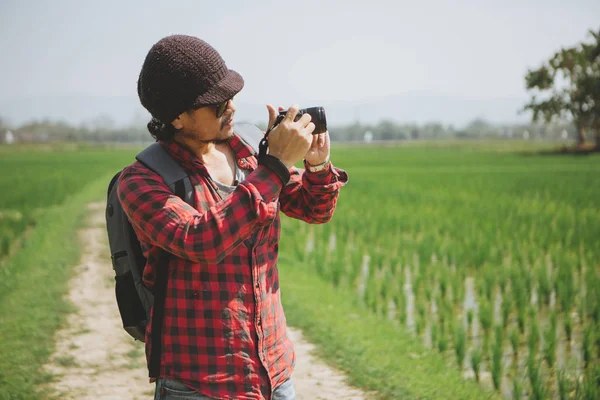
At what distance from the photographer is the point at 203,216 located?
1243 millimetres

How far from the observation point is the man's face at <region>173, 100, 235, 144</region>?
136 centimetres

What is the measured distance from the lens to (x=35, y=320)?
4.49 meters

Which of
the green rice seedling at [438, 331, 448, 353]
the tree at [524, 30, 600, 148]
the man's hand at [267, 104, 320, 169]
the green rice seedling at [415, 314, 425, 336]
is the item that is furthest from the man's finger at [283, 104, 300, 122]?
the tree at [524, 30, 600, 148]

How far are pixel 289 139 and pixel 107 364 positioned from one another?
2.83 meters

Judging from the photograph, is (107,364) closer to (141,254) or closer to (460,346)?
(460,346)

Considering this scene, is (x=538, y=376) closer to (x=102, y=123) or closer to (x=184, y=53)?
(x=184, y=53)

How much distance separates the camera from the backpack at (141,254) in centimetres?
135

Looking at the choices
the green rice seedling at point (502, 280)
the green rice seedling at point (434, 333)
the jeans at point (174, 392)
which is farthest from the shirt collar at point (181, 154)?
the green rice seedling at point (502, 280)

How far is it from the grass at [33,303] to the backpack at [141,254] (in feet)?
6.93

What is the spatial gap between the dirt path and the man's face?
2.03 metres

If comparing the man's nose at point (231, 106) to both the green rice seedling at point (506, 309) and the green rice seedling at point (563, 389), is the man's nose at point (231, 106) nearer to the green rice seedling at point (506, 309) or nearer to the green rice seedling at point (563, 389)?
the green rice seedling at point (563, 389)

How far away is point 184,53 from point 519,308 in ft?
12.8

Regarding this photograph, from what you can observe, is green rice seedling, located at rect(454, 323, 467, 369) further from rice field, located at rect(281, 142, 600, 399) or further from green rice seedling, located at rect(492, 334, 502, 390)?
green rice seedling, located at rect(492, 334, 502, 390)

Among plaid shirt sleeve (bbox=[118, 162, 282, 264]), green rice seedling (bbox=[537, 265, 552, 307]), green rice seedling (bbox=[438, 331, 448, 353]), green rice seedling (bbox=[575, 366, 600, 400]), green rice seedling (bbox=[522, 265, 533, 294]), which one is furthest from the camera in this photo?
green rice seedling (bbox=[522, 265, 533, 294])
